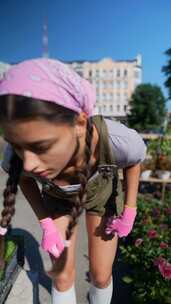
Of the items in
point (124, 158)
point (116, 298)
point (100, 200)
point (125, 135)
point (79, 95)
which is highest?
point (79, 95)

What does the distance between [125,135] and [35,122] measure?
1.94 feet

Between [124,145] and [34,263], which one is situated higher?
[124,145]

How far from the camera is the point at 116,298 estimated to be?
2592 millimetres

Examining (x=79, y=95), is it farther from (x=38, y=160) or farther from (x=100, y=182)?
(x=100, y=182)

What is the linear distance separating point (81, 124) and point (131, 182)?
22.5 inches

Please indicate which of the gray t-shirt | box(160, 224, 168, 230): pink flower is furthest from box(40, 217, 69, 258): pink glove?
box(160, 224, 168, 230): pink flower

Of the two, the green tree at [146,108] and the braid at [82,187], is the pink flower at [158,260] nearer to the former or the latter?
→ the braid at [82,187]

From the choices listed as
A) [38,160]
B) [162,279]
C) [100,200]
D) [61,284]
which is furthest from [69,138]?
[162,279]

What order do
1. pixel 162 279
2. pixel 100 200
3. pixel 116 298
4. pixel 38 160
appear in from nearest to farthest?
pixel 38 160, pixel 100 200, pixel 162 279, pixel 116 298

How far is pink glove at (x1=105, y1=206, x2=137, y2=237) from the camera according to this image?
1792mm

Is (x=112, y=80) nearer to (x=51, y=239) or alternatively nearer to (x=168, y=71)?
(x=168, y=71)

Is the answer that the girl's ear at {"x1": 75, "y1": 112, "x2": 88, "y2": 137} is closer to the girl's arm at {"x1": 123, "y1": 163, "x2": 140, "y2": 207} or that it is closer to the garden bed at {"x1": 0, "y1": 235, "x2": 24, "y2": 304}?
the girl's arm at {"x1": 123, "y1": 163, "x2": 140, "y2": 207}

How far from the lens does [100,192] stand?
177 cm

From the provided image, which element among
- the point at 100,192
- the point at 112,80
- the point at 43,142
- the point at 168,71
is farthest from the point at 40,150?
the point at 112,80
